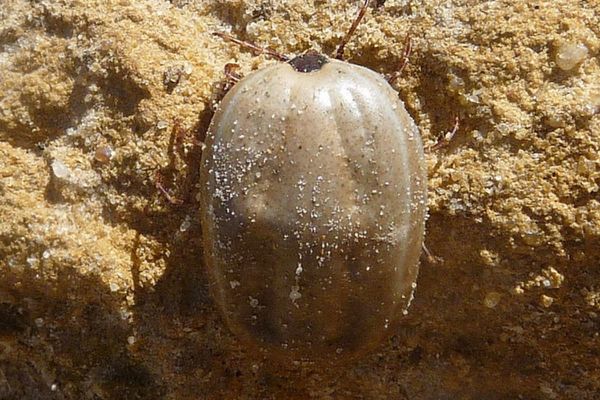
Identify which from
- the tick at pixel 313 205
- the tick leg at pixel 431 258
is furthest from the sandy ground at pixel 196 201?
the tick at pixel 313 205

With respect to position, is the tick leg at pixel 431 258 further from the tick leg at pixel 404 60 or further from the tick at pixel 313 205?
the tick leg at pixel 404 60

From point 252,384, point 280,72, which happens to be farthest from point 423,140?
point 252,384

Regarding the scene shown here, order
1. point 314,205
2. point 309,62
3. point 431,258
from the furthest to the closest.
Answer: point 431,258 < point 309,62 < point 314,205

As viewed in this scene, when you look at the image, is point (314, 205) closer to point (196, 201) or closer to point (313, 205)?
point (313, 205)

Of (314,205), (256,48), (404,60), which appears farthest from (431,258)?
(256,48)

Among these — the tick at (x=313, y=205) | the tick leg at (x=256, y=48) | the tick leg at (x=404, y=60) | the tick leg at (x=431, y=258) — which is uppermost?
the tick leg at (x=404, y=60)

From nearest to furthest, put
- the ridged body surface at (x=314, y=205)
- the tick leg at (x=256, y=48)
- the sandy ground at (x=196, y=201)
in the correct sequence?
the ridged body surface at (x=314, y=205) < the sandy ground at (x=196, y=201) < the tick leg at (x=256, y=48)

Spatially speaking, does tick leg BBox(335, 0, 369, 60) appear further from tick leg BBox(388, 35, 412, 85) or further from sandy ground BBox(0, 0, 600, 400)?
tick leg BBox(388, 35, 412, 85)
